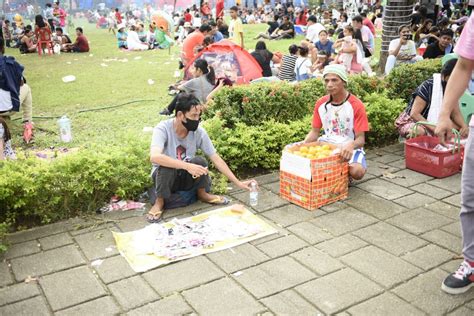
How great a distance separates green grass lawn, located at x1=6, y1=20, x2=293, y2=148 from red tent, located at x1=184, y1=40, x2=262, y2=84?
1243 mm

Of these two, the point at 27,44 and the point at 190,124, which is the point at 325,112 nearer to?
the point at 190,124

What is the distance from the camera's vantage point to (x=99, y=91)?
1086cm

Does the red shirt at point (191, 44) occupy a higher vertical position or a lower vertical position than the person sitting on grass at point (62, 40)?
higher

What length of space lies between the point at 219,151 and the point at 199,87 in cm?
306

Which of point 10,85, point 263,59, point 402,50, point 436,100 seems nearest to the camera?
point 436,100

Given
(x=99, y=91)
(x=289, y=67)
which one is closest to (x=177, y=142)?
(x=289, y=67)

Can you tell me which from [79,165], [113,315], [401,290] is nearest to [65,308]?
[113,315]

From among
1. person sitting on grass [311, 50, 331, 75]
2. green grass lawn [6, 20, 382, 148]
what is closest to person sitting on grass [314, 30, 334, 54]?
person sitting on grass [311, 50, 331, 75]

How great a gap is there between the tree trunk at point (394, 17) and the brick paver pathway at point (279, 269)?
676 centimetres

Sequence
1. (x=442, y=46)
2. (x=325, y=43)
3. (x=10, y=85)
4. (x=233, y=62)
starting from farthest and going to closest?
(x=325, y=43)
(x=233, y=62)
(x=442, y=46)
(x=10, y=85)

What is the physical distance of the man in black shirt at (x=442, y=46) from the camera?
30.2ft

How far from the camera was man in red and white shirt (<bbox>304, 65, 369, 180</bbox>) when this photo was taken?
473 cm

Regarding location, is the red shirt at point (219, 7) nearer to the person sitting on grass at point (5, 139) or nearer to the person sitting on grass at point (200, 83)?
the person sitting on grass at point (200, 83)

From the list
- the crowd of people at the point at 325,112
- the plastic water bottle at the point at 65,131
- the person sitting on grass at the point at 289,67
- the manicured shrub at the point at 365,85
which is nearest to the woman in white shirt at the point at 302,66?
the crowd of people at the point at 325,112
